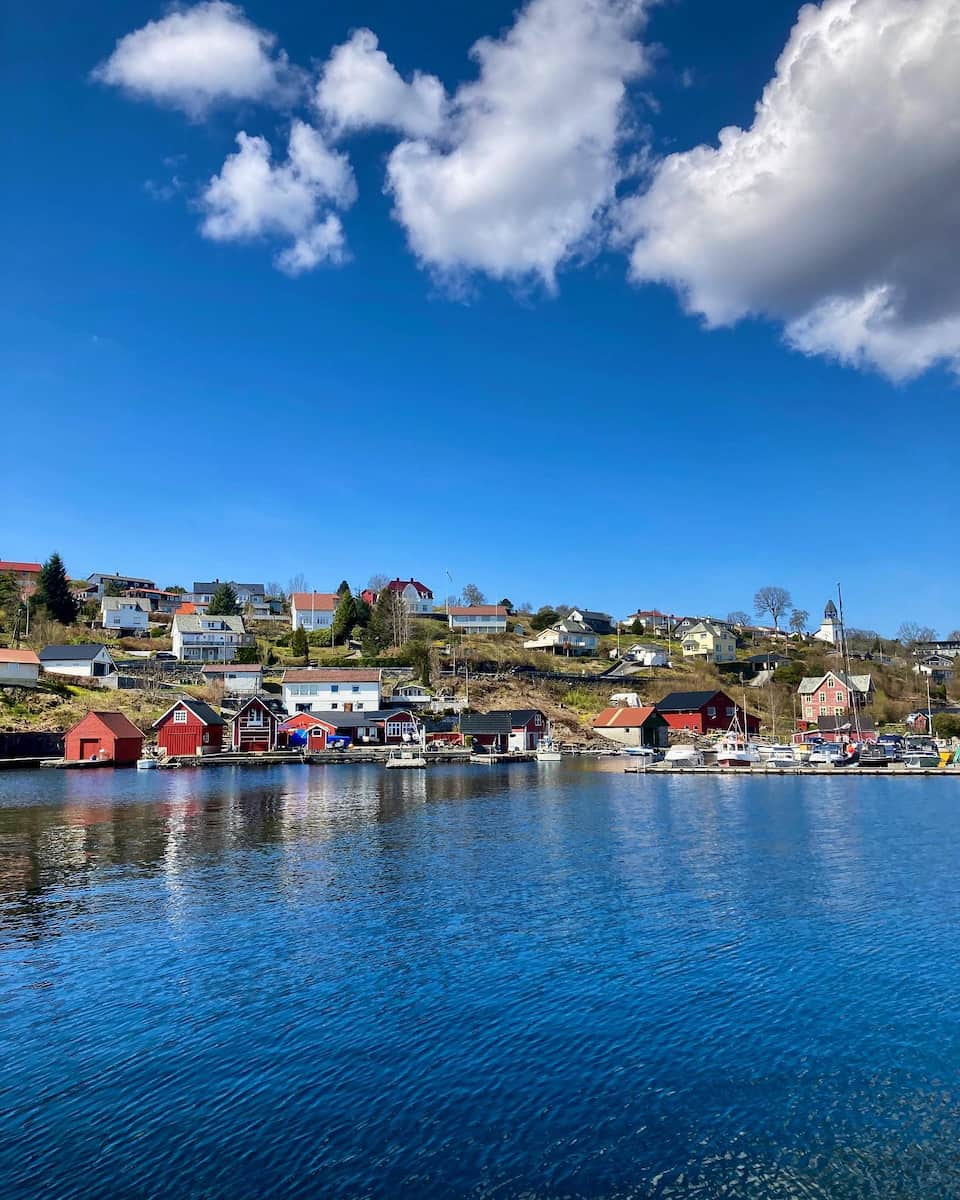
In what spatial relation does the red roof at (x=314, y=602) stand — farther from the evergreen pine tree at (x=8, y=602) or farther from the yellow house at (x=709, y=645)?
the yellow house at (x=709, y=645)

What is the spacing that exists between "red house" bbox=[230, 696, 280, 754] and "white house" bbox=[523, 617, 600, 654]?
199 feet

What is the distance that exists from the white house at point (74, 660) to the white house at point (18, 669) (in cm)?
726

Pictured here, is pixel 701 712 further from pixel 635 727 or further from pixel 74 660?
A: pixel 74 660

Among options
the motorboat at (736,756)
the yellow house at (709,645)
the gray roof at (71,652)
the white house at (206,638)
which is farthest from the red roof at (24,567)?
the motorboat at (736,756)

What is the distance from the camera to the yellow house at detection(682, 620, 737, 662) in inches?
5906

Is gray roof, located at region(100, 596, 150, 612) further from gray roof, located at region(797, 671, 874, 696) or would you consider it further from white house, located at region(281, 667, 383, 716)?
gray roof, located at region(797, 671, 874, 696)

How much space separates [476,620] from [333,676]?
49.6 meters

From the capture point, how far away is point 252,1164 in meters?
10.6

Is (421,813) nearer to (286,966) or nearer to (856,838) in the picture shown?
(856,838)

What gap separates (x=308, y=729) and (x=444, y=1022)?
80.3 m

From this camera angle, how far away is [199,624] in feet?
396

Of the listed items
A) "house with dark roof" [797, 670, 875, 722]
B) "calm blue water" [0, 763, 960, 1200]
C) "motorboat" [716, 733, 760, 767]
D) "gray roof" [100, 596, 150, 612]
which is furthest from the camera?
"gray roof" [100, 596, 150, 612]

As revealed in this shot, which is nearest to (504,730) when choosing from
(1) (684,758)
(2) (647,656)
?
(1) (684,758)

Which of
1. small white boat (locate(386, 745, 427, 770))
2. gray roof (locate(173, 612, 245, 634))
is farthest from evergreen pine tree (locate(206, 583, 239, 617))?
small white boat (locate(386, 745, 427, 770))
